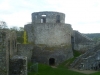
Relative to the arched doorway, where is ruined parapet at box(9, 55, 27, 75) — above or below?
above

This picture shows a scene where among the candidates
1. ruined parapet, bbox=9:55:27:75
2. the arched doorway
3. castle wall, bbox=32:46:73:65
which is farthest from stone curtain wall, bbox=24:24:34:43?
ruined parapet, bbox=9:55:27:75

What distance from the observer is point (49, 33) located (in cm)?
2641

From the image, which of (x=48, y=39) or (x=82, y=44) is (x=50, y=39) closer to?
(x=48, y=39)

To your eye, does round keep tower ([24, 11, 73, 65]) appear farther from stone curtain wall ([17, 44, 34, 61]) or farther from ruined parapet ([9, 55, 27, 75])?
ruined parapet ([9, 55, 27, 75])

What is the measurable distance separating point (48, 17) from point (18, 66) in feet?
47.6

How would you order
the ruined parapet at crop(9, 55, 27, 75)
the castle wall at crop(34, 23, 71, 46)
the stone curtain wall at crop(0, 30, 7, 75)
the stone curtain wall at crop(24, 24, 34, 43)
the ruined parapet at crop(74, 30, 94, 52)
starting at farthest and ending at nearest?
the ruined parapet at crop(74, 30, 94, 52) < the stone curtain wall at crop(24, 24, 34, 43) < the castle wall at crop(34, 23, 71, 46) < the ruined parapet at crop(9, 55, 27, 75) < the stone curtain wall at crop(0, 30, 7, 75)

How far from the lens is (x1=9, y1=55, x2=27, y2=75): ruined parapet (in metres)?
13.9

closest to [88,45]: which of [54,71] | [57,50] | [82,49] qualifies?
[82,49]

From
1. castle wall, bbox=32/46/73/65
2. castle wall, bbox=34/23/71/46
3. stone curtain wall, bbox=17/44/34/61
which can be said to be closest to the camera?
stone curtain wall, bbox=17/44/34/61

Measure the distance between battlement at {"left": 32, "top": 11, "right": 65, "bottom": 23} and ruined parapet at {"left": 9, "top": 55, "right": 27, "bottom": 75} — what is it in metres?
14.2

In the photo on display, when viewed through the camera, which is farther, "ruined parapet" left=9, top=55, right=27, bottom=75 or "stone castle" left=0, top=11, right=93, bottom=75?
"stone castle" left=0, top=11, right=93, bottom=75

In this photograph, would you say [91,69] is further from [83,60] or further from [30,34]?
[30,34]

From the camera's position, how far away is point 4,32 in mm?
12477

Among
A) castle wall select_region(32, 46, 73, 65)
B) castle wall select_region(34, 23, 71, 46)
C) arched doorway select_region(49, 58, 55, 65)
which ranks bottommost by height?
arched doorway select_region(49, 58, 55, 65)
